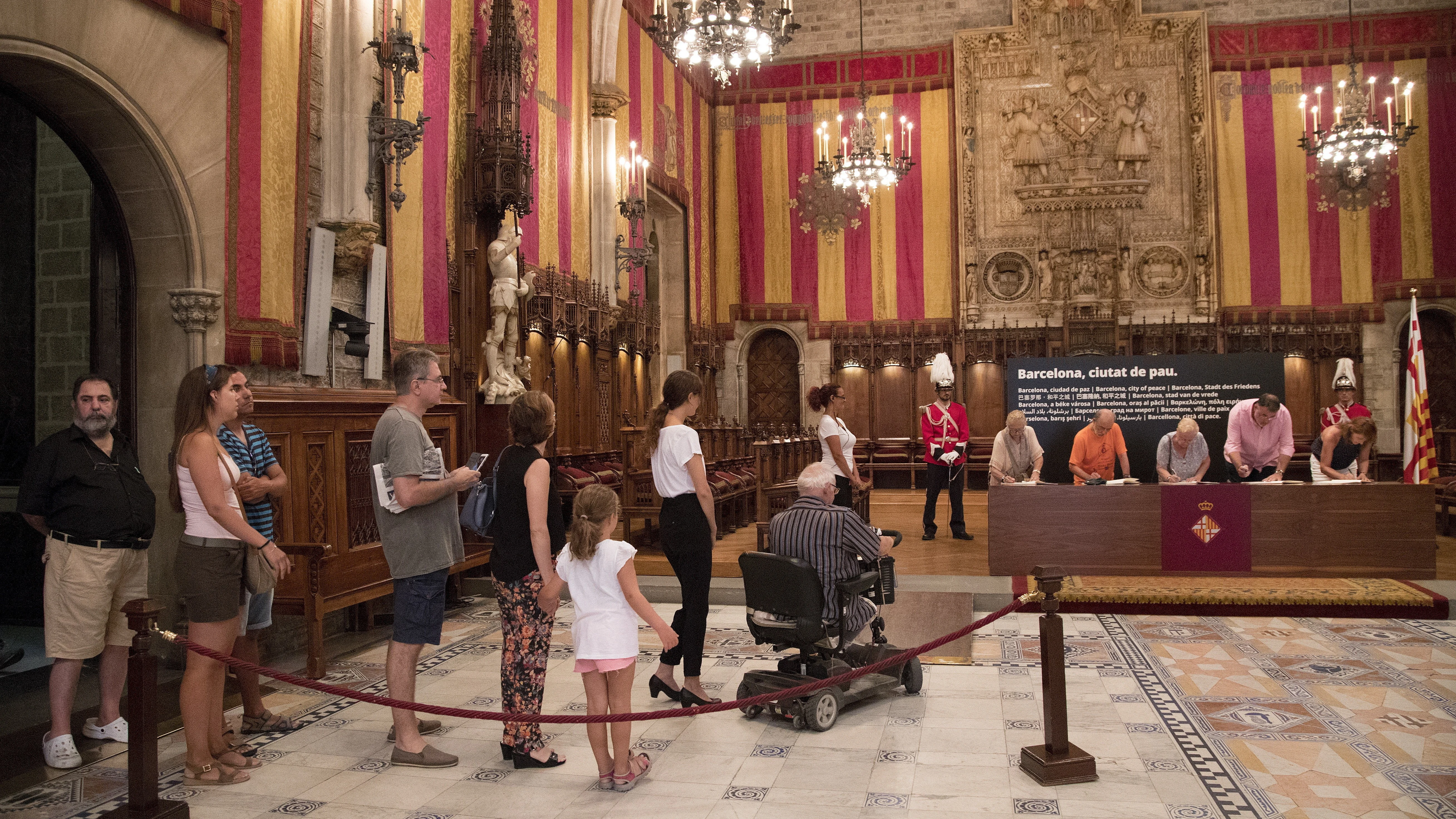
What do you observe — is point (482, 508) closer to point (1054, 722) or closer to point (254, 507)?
point (254, 507)

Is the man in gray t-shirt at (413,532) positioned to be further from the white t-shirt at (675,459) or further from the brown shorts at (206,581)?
the white t-shirt at (675,459)

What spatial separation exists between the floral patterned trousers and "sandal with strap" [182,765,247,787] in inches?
37.7

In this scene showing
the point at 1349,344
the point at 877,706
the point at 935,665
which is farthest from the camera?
the point at 1349,344

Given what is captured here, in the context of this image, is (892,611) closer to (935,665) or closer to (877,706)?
(935,665)

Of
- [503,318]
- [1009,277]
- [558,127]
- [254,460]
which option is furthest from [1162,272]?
[254,460]

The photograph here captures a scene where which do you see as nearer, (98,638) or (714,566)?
(98,638)

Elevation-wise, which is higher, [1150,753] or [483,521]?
[483,521]

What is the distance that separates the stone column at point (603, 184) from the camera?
11266 mm

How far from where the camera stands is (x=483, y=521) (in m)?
3.68

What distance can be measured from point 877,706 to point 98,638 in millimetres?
3161

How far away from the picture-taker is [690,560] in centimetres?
431

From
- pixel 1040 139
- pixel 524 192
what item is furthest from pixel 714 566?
pixel 1040 139

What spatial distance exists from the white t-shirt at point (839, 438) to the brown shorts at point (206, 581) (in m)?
4.39

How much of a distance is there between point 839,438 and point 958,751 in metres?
3.65
